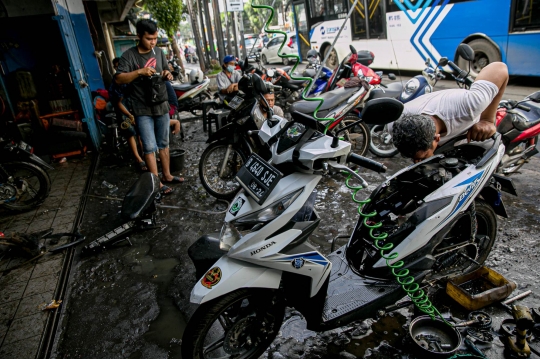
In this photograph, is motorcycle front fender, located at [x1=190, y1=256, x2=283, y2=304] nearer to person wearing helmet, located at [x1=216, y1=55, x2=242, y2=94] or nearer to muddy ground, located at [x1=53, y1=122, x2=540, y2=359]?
muddy ground, located at [x1=53, y1=122, x2=540, y2=359]

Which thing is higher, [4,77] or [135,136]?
[4,77]

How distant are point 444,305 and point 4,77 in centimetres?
764

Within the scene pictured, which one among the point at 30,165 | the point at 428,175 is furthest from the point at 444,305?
the point at 30,165

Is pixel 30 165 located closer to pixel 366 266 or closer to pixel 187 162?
pixel 187 162

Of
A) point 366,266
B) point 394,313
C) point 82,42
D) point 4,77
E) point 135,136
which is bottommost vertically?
point 394,313

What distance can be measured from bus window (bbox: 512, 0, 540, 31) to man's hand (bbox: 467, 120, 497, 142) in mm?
6200

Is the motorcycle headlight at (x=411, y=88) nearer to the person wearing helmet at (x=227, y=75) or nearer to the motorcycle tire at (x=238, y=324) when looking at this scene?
the person wearing helmet at (x=227, y=75)

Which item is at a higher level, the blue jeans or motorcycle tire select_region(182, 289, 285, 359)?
the blue jeans

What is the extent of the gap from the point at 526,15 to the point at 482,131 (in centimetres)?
638

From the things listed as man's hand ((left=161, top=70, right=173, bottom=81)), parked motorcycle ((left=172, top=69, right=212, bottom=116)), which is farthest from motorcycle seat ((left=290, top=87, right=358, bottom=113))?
parked motorcycle ((left=172, top=69, right=212, bottom=116))

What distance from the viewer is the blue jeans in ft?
13.8

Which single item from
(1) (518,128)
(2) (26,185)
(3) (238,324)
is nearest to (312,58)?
(1) (518,128)

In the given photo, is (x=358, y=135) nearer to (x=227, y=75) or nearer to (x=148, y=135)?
(x=227, y=75)

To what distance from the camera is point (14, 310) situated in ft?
8.87
